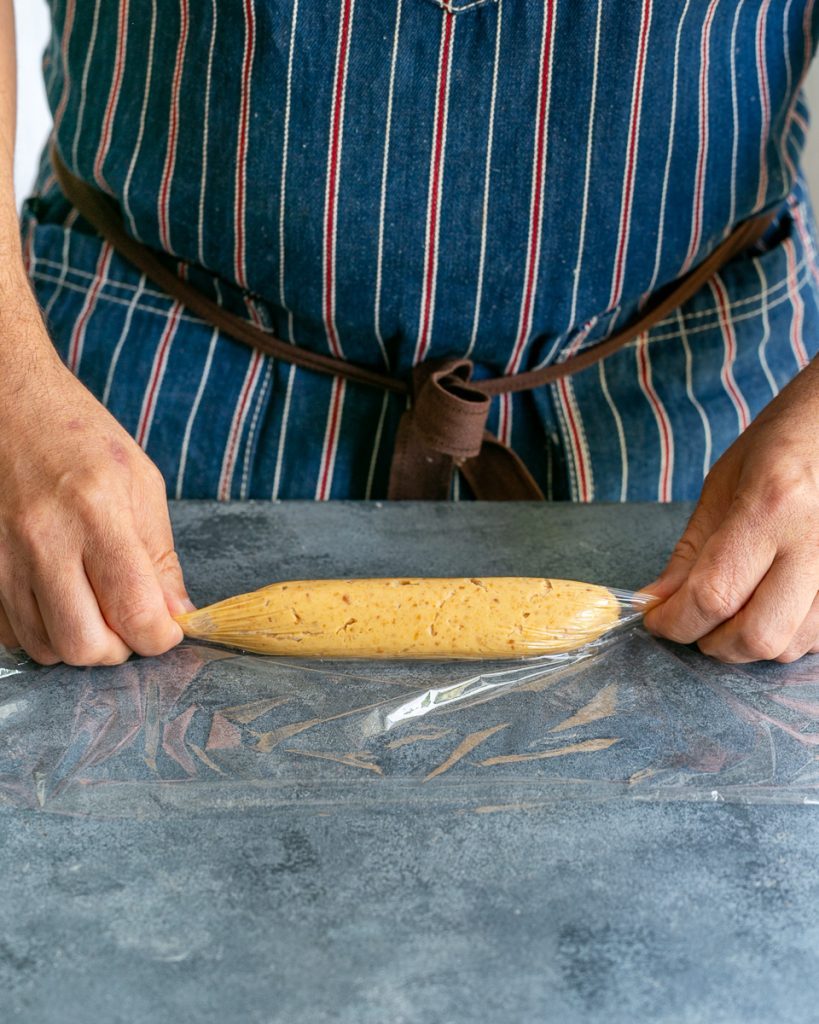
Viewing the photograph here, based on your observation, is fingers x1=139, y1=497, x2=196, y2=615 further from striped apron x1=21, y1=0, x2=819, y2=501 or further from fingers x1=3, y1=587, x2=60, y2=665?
striped apron x1=21, y1=0, x2=819, y2=501

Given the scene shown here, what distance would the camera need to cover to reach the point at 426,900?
62cm

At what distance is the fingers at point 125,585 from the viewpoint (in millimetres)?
808

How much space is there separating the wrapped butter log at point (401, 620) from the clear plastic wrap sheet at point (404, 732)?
2cm

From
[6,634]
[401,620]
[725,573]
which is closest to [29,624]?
[6,634]

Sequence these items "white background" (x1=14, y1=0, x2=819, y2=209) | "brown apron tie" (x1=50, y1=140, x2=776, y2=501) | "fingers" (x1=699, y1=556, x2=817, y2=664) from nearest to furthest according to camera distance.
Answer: "fingers" (x1=699, y1=556, x2=817, y2=664) → "brown apron tie" (x1=50, y1=140, x2=776, y2=501) → "white background" (x1=14, y1=0, x2=819, y2=209)

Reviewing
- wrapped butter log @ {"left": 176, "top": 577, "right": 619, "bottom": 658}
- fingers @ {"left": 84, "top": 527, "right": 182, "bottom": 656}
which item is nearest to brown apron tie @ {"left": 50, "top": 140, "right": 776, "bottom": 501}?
wrapped butter log @ {"left": 176, "top": 577, "right": 619, "bottom": 658}

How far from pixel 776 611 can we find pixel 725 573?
0.05 m

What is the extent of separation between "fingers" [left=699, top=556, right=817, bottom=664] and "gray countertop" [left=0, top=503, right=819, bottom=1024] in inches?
1.2

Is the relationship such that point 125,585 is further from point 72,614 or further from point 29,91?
point 29,91

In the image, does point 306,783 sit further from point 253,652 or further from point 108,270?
point 108,270

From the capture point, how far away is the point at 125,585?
0.81 meters

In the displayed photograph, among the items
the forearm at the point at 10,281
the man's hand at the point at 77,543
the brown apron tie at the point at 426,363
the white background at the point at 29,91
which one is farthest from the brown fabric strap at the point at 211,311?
the white background at the point at 29,91

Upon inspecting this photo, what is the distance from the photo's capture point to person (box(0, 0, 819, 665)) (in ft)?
2.77

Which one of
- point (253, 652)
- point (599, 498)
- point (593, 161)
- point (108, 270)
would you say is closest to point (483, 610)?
point (253, 652)
